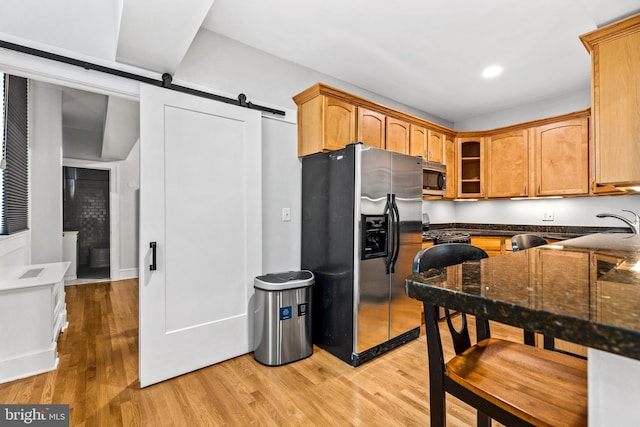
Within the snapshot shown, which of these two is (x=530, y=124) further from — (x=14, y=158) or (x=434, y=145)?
(x=14, y=158)

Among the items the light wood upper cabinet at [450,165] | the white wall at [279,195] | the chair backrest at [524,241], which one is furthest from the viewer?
the light wood upper cabinet at [450,165]

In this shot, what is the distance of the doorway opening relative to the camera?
239 inches

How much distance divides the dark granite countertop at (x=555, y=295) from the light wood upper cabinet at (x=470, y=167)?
380 centimetres

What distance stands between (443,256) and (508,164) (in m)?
3.74

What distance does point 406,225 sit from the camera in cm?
281

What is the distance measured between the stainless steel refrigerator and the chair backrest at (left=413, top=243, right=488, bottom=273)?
1194 millimetres

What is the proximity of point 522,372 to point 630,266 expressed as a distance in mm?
397

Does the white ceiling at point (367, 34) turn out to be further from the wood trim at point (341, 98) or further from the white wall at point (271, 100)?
the wood trim at point (341, 98)

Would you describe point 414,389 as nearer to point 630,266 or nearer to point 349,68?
point 630,266

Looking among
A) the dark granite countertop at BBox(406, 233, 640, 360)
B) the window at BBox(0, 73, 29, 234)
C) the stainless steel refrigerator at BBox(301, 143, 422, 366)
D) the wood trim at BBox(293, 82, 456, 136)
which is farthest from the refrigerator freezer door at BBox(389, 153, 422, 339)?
the window at BBox(0, 73, 29, 234)

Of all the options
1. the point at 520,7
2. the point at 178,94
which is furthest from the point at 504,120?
the point at 178,94

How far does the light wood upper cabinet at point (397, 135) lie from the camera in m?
3.41

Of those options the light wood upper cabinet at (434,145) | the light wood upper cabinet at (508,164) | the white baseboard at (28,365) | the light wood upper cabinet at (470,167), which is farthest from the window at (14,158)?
the light wood upper cabinet at (508,164)

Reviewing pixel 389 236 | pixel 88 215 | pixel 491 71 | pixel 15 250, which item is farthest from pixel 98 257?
pixel 491 71
